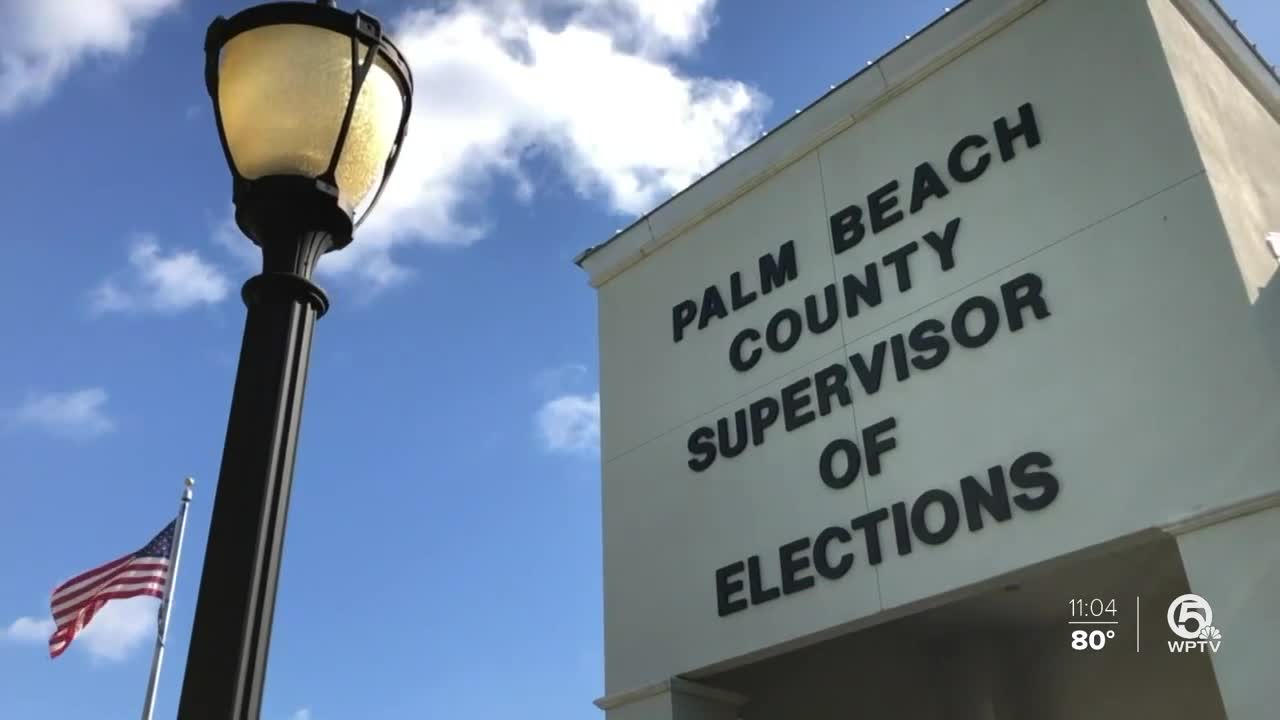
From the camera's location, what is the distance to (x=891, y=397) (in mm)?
9062

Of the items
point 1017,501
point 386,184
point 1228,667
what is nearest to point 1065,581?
point 1017,501

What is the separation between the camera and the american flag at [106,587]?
45.4 feet

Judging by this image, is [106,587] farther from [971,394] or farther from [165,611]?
[971,394]

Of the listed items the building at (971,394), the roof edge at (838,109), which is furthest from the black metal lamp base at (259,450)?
the roof edge at (838,109)

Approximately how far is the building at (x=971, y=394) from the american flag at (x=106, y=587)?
23.1ft

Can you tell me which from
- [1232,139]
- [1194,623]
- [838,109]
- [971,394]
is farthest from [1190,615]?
[838,109]

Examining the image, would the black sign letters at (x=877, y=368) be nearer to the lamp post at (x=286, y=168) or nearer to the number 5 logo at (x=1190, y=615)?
the number 5 logo at (x=1190, y=615)

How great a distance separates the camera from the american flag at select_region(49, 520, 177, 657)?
13.8m

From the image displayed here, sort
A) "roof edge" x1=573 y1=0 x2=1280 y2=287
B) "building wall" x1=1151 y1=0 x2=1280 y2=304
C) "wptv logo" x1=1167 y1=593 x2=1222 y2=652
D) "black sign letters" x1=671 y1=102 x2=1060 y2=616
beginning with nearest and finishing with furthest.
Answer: "wptv logo" x1=1167 y1=593 x2=1222 y2=652 → "building wall" x1=1151 y1=0 x2=1280 y2=304 → "black sign letters" x1=671 y1=102 x2=1060 y2=616 → "roof edge" x1=573 y1=0 x2=1280 y2=287

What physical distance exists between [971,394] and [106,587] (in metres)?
11.2

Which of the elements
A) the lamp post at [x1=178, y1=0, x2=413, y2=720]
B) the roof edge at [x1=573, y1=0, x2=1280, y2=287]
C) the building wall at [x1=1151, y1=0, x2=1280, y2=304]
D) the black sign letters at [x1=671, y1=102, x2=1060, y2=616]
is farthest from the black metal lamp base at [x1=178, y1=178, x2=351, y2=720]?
the roof edge at [x1=573, y1=0, x2=1280, y2=287]

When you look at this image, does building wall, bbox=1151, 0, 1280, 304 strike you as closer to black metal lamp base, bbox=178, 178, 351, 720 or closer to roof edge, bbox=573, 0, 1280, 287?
roof edge, bbox=573, 0, 1280, 287

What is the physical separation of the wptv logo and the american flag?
39.7 feet

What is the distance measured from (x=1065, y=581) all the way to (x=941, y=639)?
81.6 inches
